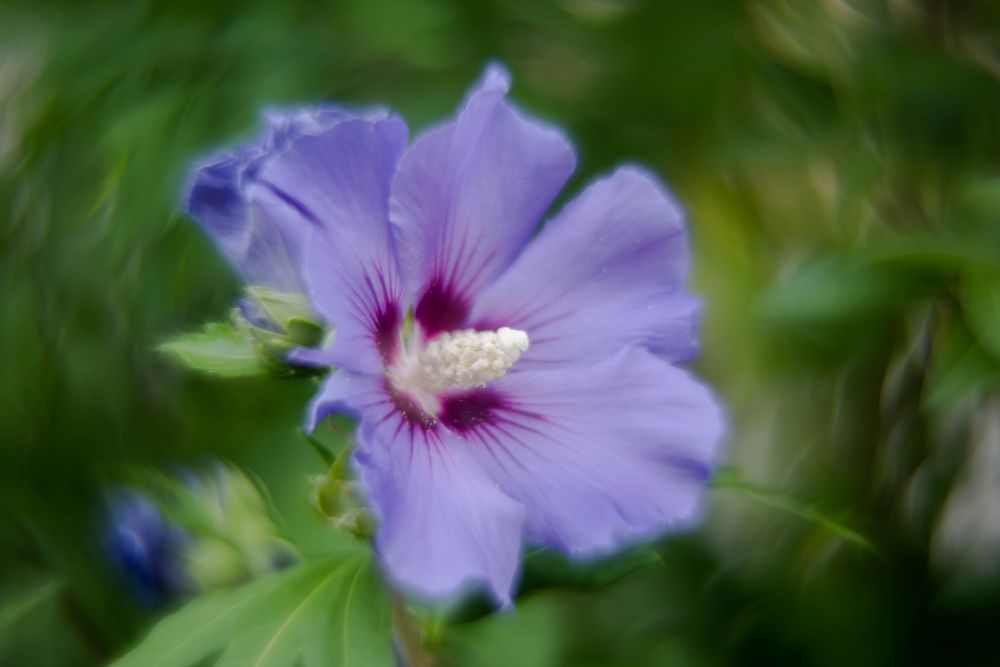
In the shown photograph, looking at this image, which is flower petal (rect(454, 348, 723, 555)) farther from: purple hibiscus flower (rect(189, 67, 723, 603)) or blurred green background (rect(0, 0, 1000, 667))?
blurred green background (rect(0, 0, 1000, 667))

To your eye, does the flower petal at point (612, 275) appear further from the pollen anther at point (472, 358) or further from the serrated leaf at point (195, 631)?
the serrated leaf at point (195, 631)

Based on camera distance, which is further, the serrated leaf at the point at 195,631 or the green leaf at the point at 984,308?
the green leaf at the point at 984,308

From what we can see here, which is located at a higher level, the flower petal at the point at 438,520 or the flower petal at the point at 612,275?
the flower petal at the point at 612,275

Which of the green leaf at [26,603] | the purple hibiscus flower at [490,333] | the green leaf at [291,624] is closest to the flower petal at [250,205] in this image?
the purple hibiscus flower at [490,333]

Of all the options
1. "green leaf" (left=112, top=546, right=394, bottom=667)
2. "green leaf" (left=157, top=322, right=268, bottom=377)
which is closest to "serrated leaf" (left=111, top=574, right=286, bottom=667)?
"green leaf" (left=112, top=546, right=394, bottom=667)

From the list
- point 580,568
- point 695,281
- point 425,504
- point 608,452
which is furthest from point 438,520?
point 695,281

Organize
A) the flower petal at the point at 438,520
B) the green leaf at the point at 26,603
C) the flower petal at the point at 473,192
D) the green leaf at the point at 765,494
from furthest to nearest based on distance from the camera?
the green leaf at the point at 26,603 < the green leaf at the point at 765,494 < the flower petal at the point at 473,192 < the flower petal at the point at 438,520

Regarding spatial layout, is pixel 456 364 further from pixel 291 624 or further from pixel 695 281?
pixel 695 281

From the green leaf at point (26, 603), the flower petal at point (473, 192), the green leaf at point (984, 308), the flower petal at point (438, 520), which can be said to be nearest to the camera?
the flower petal at point (438, 520)
